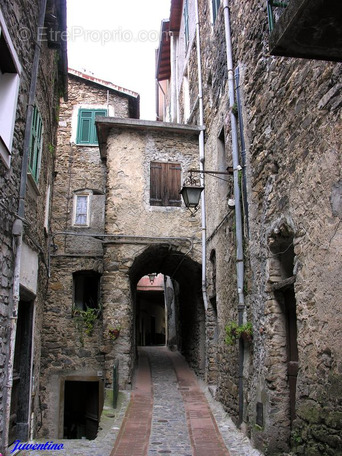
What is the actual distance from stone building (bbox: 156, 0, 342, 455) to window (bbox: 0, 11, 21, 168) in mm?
2977

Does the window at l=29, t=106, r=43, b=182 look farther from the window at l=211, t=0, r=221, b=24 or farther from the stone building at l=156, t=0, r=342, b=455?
the window at l=211, t=0, r=221, b=24

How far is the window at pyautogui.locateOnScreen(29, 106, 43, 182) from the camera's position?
6.91 m

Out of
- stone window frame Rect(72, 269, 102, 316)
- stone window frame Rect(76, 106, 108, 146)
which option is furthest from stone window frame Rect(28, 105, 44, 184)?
stone window frame Rect(76, 106, 108, 146)

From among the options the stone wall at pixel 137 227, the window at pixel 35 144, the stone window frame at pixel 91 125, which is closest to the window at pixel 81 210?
the stone window frame at pixel 91 125

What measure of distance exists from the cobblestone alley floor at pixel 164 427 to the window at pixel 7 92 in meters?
3.80

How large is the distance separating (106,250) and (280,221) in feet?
19.5

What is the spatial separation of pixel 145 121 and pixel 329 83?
24.6 ft

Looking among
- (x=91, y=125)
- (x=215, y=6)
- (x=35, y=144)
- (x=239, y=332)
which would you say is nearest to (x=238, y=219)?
(x=239, y=332)

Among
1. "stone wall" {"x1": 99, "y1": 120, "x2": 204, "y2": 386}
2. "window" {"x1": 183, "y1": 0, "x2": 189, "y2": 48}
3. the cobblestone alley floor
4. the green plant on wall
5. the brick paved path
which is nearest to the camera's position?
the cobblestone alley floor

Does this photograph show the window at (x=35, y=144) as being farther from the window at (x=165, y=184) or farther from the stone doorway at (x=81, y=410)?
the stone doorway at (x=81, y=410)

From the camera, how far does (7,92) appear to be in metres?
5.34

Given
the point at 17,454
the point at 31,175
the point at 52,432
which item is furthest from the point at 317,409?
the point at 52,432

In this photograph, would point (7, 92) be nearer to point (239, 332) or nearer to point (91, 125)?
point (239, 332)

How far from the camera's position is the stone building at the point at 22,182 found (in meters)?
5.17
